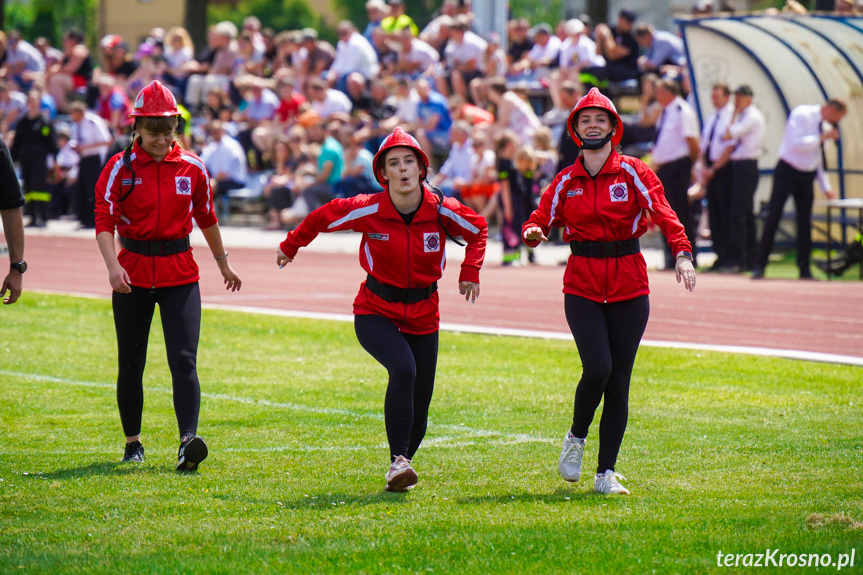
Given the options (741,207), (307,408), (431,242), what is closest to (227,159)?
(741,207)

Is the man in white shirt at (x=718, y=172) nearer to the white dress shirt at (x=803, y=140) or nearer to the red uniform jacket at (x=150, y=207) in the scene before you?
the white dress shirt at (x=803, y=140)

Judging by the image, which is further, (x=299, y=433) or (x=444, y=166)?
(x=444, y=166)

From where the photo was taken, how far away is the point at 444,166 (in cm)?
2175

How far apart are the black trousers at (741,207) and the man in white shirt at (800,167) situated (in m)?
0.71

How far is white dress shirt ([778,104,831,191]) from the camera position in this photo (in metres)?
15.8

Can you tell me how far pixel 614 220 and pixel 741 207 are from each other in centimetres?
1122

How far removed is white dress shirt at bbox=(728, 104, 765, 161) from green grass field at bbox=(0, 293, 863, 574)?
6541 millimetres

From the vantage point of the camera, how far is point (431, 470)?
22.3 ft

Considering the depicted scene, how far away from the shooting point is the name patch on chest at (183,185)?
683cm

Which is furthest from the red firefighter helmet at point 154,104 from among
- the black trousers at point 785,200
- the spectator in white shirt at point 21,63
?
the spectator in white shirt at point 21,63

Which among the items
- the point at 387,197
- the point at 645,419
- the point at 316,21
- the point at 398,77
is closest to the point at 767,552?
the point at 387,197

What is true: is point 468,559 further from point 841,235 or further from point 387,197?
point 841,235

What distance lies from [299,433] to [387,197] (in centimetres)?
201

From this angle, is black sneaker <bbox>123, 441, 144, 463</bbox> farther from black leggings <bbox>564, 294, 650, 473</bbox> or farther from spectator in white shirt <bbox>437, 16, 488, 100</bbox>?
spectator in white shirt <bbox>437, 16, 488, 100</bbox>
